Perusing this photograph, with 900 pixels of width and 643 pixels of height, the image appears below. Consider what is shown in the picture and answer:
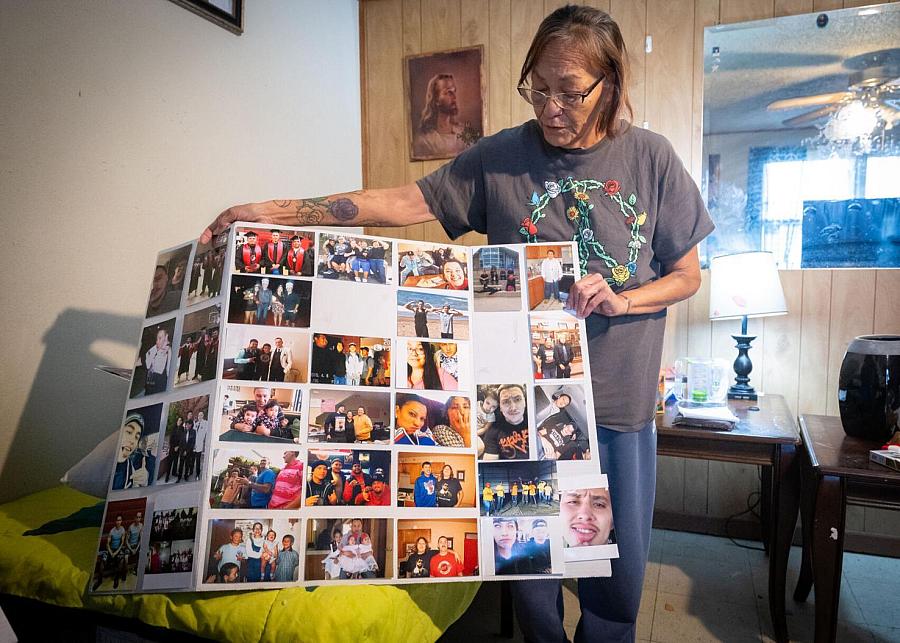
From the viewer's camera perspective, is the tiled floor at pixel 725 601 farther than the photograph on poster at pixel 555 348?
Yes

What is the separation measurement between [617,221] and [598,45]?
0.32m

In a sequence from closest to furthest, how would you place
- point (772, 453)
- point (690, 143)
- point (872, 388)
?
1. point (872, 388)
2. point (772, 453)
3. point (690, 143)

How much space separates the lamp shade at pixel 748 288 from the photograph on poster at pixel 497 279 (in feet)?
4.39

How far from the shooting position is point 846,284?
7.56 ft

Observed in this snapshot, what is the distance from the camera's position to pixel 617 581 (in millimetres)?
1175

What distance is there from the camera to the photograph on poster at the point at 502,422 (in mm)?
1058

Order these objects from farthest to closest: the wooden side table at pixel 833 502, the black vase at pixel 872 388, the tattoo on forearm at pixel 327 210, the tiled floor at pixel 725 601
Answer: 1. the tiled floor at pixel 725 601
2. the black vase at pixel 872 388
3. the wooden side table at pixel 833 502
4. the tattoo on forearm at pixel 327 210

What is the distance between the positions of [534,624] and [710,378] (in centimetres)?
136

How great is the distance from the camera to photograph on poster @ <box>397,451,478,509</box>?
3.37 ft

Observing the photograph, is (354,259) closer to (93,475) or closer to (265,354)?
(265,354)

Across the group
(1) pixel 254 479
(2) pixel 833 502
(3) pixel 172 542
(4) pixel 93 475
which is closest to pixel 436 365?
(1) pixel 254 479

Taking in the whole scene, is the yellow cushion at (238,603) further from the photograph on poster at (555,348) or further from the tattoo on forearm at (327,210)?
the tattoo on forearm at (327,210)

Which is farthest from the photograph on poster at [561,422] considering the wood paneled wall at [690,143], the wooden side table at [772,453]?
the wood paneled wall at [690,143]

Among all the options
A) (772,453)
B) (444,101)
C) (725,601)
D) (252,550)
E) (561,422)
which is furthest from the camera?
(444,101)
